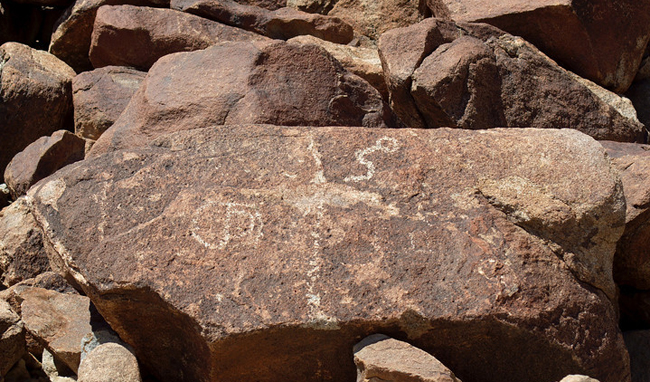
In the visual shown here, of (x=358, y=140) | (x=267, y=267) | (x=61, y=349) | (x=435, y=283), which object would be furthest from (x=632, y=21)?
(x=61, y=349)

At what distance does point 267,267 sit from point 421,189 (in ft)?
1.76

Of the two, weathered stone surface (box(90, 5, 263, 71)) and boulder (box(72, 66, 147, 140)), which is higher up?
weathered stone surface (box(90, 5, 263, 71))

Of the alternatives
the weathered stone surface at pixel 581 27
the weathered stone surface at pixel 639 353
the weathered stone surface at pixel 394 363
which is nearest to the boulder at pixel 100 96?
the weathered stone surface at pixel 581 27

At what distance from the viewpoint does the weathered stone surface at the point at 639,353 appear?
2.59m

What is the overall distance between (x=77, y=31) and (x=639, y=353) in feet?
10.8

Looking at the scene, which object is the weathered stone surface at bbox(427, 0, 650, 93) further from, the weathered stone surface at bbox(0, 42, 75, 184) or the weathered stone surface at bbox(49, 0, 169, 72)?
the weathered stone surface at bbox(0, 42, 75, 184)

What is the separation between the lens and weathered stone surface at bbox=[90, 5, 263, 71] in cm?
391

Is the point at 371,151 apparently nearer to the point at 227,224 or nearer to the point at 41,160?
the point at 227,224

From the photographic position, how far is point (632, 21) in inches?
146

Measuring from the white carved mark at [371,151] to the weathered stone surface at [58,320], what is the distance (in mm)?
991

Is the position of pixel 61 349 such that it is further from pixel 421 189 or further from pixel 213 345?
pixel 421 189

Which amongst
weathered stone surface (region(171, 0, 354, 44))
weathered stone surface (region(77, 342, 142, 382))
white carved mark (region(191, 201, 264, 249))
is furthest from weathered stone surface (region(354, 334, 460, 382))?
weathered stone surface (region(171, 0, 354, 44))

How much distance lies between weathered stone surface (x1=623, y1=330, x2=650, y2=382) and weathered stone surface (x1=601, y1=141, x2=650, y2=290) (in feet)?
0.61

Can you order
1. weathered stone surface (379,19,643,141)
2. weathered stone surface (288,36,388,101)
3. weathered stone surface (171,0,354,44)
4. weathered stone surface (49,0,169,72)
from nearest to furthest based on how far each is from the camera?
weathered stone surface (379,19,643,141), weathered stone surface (288,36,388,101), weathered stone surface (171,0,354,44), weathered stone surface (49,0,169,72)
